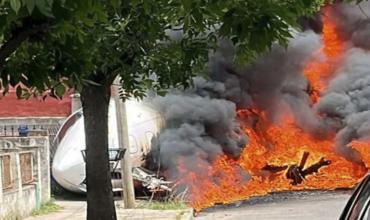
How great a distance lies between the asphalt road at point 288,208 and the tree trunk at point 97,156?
6356mm

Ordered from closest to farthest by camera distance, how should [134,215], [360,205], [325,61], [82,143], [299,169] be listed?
1. [360,205]
2. [134,215]
3. [299,169]
4. [82,143]
5. [325,61]

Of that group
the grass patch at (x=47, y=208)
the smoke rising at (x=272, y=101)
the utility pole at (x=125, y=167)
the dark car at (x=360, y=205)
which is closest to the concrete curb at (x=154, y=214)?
the utility pole at (x=125, y=167)

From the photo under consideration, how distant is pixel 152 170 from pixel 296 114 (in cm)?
405

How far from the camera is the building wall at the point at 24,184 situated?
14.1 metres

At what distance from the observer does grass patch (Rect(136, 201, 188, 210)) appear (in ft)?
52.8

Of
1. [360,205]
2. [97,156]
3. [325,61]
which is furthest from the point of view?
[325,61]

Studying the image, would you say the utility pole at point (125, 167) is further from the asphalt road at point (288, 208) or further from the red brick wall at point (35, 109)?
the red brick wall at point (35, 109)

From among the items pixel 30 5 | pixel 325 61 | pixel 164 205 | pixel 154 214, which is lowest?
pixel 154 214

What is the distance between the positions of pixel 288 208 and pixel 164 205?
2.65 m

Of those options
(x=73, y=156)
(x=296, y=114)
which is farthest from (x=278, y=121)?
(x=73, y=156)

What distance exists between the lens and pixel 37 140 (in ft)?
58.6

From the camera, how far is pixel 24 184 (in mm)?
15844

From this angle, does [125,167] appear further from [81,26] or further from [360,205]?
[360,205]

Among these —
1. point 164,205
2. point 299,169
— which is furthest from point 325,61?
point 164,205
